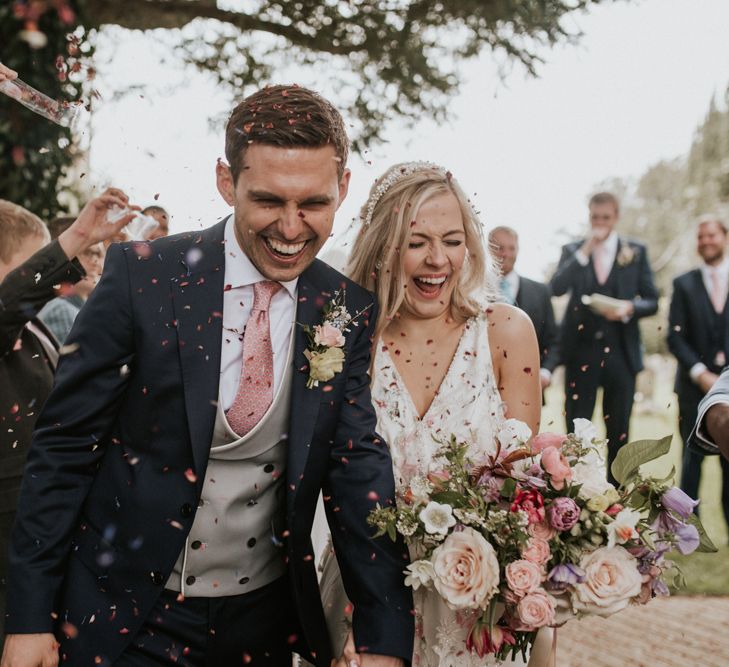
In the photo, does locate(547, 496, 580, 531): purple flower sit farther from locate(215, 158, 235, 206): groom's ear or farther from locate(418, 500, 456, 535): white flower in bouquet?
locate(215, 158, 235, 206): groom's ear

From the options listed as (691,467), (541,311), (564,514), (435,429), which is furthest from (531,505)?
(691,467)

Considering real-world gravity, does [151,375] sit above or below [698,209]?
below

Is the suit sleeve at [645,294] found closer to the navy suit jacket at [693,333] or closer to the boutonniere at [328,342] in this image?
the navy suit jacket at [693,333]

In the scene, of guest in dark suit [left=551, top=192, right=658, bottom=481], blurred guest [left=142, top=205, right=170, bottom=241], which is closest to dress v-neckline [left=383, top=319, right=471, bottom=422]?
blurred guest [left=142, top=205, right=170, bottom=241]

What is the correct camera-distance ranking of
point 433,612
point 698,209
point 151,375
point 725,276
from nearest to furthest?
1. point 151,375
2. point 433,612
3. point 725,276
4. point 698,209

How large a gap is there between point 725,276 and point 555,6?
2939 millimetres

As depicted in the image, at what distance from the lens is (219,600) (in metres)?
2.41

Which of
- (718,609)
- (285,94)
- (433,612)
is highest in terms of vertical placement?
(285,94)

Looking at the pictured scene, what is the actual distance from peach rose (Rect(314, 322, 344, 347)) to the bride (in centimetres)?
79

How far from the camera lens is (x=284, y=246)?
93.9 inches

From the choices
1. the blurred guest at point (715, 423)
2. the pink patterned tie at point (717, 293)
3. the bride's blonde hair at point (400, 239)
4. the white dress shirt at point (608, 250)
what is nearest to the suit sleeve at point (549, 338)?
the white dress shirt at point (608, 250)

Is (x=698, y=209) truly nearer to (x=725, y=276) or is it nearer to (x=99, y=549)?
(x=725, y=276)

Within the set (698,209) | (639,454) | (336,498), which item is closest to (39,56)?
(336,498)

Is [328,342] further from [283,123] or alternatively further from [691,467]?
[691,467]
